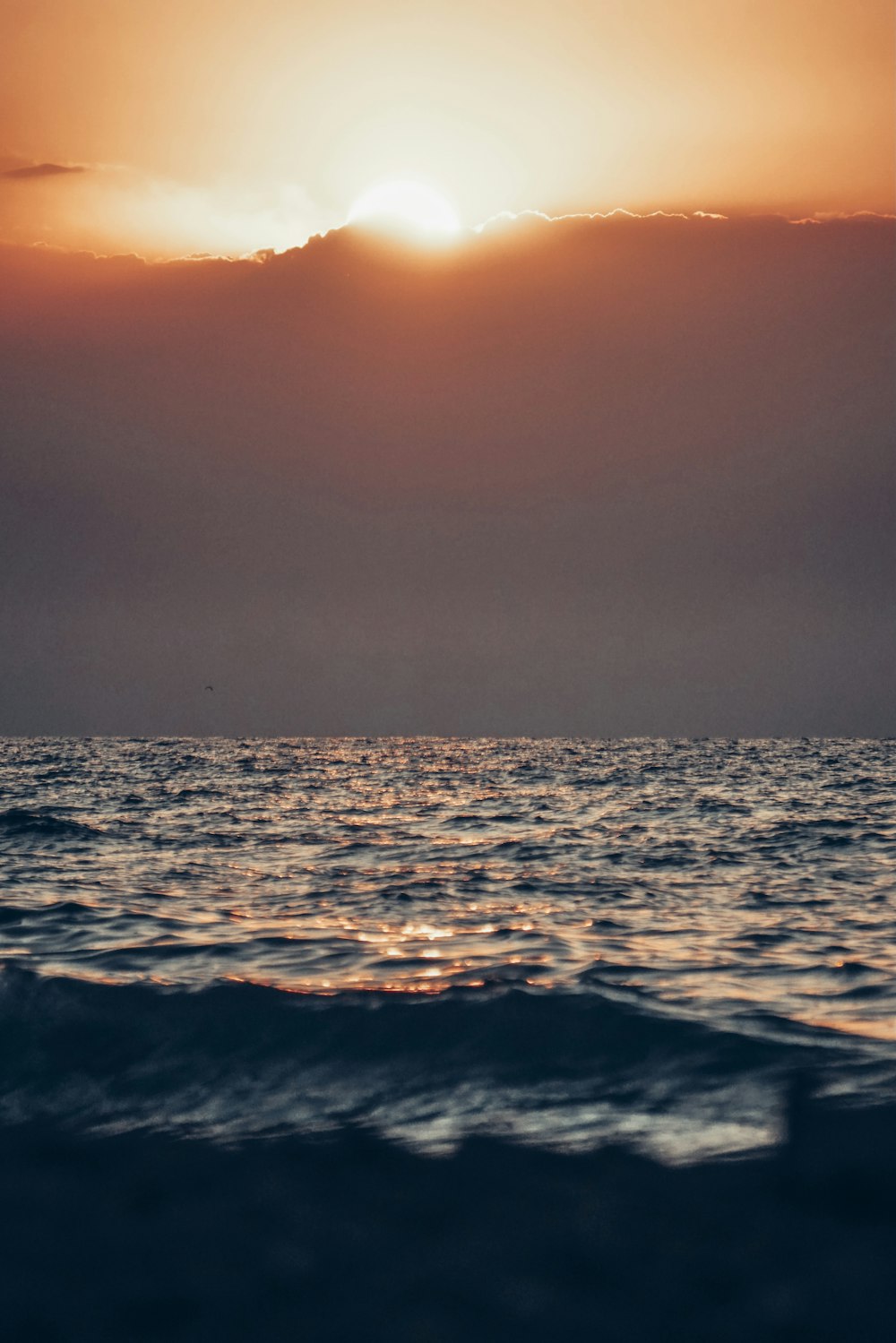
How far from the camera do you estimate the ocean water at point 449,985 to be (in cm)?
671

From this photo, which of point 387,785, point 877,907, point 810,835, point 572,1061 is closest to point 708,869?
point 877,907

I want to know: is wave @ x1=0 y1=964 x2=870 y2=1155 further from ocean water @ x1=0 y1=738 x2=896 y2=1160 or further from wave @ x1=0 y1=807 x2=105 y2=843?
wave @ x1=0 y1=807 x2=105 y2=843

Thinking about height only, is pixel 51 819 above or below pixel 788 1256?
below

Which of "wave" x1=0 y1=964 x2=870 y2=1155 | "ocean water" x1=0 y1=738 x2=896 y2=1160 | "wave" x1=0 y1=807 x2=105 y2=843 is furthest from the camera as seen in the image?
"wave" x1=0 y1=807 x2=105 y2=843

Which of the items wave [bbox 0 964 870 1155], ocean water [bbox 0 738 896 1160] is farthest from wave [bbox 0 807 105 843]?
wave [bbox 0 964 870 1155]

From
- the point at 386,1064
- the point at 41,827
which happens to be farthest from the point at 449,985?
the point at 41,827

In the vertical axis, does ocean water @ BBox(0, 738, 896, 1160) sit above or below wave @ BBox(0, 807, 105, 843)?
above

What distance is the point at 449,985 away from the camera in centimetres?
916

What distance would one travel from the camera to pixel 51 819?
25.0 m

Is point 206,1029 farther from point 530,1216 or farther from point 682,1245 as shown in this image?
point 682,1245

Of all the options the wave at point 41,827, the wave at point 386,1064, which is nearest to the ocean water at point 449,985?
the wave at point 386,1064

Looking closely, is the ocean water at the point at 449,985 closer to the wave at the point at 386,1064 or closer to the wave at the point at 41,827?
the wave at the point at 386,1064

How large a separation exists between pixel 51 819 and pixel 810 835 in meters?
17.1

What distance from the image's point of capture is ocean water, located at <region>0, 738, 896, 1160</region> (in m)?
6.71
